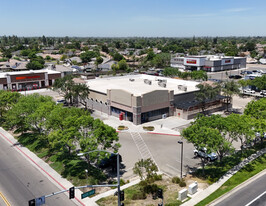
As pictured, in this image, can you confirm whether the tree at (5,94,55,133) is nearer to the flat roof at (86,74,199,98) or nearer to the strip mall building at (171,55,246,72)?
the flat roof at (86,74,199,98)

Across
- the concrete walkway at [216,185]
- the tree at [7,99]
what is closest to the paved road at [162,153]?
the concrete walkway at [216,185]

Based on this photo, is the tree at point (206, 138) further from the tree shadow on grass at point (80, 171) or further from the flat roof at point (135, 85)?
the flat roof at point (135, 85)

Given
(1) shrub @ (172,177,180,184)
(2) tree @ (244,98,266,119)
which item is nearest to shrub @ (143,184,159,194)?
(1) shrub @ (172,177,180,184)

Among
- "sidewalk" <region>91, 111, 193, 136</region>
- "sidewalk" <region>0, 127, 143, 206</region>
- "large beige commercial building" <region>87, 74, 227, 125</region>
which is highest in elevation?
"large beige commercial building" <region>87, 74, 227, 125</region>

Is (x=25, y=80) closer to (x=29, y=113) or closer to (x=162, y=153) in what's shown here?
(x=29, y=113)

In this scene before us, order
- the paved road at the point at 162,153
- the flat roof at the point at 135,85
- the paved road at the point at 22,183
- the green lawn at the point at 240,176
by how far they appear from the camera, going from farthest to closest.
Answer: the flat roof at the point at 135,85 → the paved road at the point at 162,153 → the paved road at the point at 22,183 → the green lawn at the point at 240,176

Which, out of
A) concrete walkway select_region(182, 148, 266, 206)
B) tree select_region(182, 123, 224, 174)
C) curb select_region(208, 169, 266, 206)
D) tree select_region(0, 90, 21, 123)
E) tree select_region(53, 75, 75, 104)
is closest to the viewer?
curb select_region(208, 169, 266, 206)

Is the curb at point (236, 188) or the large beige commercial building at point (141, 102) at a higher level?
the large beige commercial building at point (141, 102)
